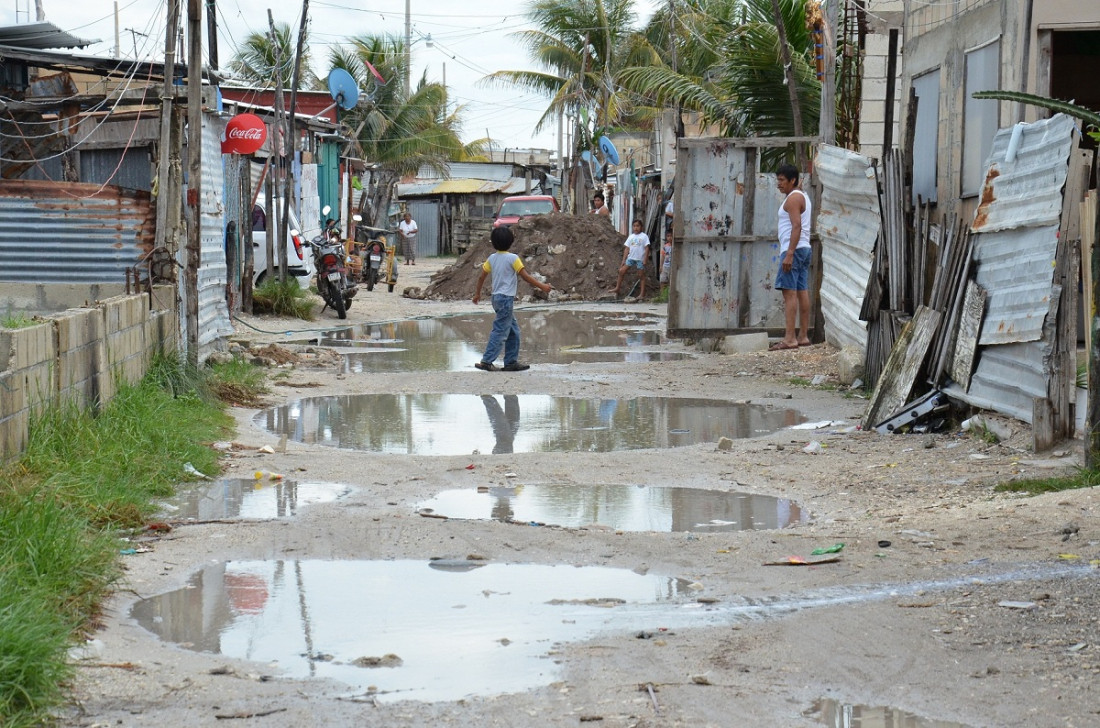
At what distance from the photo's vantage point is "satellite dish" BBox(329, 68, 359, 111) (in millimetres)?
23375

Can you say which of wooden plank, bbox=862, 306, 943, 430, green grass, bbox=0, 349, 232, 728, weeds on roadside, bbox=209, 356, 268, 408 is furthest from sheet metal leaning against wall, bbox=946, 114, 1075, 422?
weeds on roadside, bbox=209, 356, 268, 408

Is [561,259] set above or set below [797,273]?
below

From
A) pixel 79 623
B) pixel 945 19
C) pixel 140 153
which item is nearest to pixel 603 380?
pixel 945 19

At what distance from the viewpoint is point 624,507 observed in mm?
6383

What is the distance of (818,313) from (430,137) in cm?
3308

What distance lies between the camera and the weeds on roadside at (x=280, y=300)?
17.9 metres

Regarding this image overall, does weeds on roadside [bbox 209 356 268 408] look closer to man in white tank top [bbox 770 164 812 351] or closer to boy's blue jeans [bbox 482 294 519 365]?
boy's blue jeans [bbox 482 294 519 365]

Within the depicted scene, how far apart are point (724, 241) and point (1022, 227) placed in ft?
21.9

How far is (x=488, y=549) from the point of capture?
17.8ft

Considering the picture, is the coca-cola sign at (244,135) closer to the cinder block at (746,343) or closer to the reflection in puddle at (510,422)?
the reflection in puddle at (510,422)

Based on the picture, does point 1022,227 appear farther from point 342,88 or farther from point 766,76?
point 342,88

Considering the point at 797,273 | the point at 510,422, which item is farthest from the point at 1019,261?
the point at 797,273

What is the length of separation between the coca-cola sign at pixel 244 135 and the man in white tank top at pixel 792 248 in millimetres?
6541

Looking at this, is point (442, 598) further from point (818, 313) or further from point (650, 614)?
point (818, 313)
